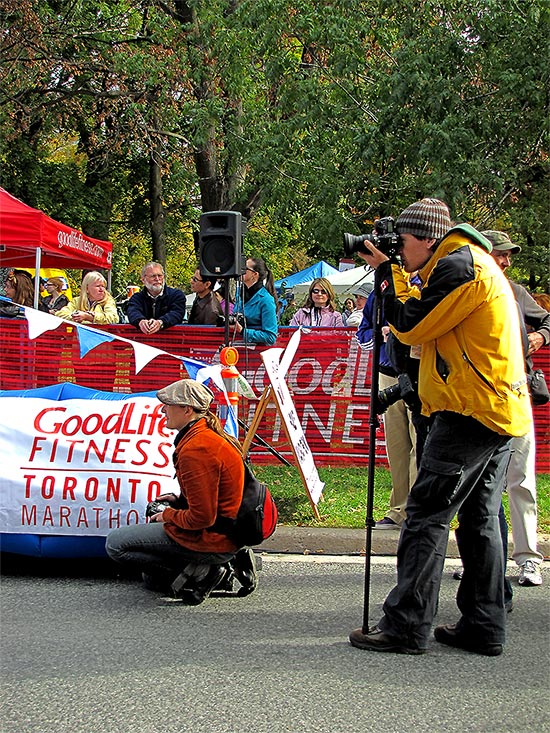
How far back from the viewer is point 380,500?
7.62 meters

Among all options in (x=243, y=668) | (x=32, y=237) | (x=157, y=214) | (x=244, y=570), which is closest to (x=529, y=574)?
(x=244, y=570)

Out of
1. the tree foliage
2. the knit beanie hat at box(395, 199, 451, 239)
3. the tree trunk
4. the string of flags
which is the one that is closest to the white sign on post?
the string of flags

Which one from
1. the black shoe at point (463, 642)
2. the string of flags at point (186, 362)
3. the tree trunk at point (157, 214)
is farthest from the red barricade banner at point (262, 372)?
the tree trunk at point (157, 214)

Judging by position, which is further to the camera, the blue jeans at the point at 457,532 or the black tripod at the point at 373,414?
the black tripod at the point at 373,414

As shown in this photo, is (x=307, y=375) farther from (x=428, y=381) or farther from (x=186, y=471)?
(x=428, y=381)

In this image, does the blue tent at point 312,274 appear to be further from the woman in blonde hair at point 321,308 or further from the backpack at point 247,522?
the backpack at point 247,522

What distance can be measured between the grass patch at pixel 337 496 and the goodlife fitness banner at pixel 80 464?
1552 mm

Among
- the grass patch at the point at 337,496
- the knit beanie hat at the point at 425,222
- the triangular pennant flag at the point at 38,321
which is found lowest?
the grass patch at the point at 337,496

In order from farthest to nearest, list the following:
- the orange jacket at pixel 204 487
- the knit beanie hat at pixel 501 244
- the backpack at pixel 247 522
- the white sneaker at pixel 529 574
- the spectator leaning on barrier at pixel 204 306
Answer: the spectator leaning on barrier at pixel 204 306, the white sneaker at pixel 529 574, the knit beanie hat at pixel 501 244, the backpack at pixel 247 522, the orange jacket at pixel 204 487

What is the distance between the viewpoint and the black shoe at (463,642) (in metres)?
4.44

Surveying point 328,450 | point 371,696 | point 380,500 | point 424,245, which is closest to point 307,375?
point 328,450

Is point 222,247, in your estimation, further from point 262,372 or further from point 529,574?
point 529,574

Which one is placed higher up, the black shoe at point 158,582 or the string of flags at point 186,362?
the string of flags at point 186,362

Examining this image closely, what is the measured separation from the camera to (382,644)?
174 inches
